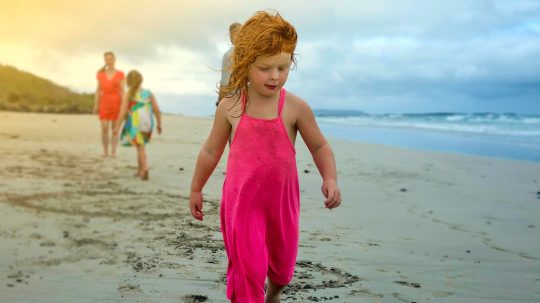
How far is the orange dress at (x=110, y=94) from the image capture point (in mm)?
11641

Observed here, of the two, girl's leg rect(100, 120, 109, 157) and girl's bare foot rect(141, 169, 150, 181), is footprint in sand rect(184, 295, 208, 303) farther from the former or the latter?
girl's leg rect(100, 120, 109, 157)

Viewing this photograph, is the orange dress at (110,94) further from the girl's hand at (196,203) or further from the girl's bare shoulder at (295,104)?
the girl's bare shoulder at (295,104)

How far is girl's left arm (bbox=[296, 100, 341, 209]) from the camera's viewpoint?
287 centimetres

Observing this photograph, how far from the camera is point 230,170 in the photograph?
2.85 meters

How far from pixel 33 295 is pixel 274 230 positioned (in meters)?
1.81

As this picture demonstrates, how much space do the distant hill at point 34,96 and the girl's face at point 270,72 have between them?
75.5ft

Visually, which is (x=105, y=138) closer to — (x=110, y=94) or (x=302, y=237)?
(x=110, y=94)

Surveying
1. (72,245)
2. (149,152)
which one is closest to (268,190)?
(72,245)

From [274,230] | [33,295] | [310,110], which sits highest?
[310,110]

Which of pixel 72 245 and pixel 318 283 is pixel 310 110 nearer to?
pixel 318 283

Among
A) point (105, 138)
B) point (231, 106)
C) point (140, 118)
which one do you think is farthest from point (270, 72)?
point (105, 138)

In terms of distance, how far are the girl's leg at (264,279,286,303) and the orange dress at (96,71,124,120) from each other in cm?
919

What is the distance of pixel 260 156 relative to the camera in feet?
9.07

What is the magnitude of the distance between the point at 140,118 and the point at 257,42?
665 centimetres
